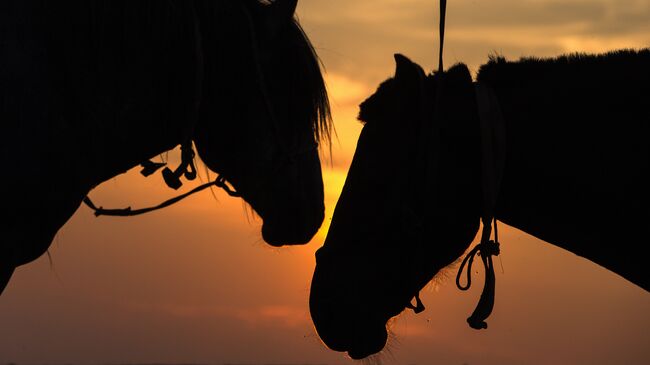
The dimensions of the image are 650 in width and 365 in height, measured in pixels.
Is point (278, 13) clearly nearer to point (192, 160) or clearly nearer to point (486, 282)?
point (192, 160)

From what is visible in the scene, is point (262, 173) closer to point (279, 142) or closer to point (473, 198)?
point (279, 142)

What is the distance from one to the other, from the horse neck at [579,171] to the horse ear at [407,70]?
0.35 meters

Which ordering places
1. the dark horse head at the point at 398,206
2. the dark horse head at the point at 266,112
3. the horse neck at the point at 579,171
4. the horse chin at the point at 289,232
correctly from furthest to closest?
1. the horse chin at the point at 289,232
2. the dark horse head at the point at 266,112
3. the dark horse head at the point at 398,206
4. the horse neck at the point at 579,171

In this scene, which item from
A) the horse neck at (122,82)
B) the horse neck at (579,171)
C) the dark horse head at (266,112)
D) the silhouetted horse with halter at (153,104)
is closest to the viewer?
the horse neck at (579,171)

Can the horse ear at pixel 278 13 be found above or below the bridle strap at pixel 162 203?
above

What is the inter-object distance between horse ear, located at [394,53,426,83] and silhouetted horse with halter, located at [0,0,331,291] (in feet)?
5.07

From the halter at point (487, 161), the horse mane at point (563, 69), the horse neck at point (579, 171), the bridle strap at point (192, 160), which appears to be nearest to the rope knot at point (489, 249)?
the halter at point (487, 161)

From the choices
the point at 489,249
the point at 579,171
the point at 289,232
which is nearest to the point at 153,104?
the point at 289,232

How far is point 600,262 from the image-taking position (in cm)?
527

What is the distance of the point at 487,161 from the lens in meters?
5.21

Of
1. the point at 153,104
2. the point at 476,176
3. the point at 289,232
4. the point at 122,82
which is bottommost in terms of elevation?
the point at 289,232

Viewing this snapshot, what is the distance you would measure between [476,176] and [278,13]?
196cm

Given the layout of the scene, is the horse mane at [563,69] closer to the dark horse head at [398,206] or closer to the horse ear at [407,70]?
the dark horse head at [398,206]

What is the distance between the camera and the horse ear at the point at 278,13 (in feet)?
22.4
